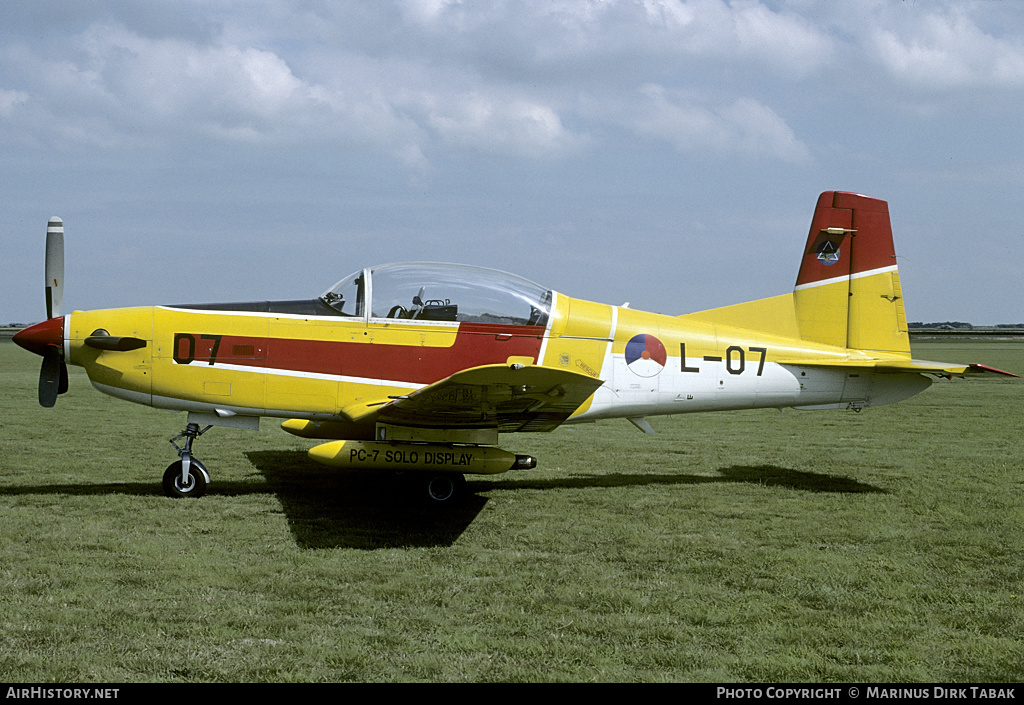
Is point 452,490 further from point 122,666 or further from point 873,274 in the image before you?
point 873,274

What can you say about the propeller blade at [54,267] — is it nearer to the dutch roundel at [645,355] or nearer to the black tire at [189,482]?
the black tire at [189,482]

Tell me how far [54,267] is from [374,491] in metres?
3.69

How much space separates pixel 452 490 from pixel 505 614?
2967 millimetres

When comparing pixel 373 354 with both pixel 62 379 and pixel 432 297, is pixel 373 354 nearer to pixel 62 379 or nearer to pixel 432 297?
pixel 432 297

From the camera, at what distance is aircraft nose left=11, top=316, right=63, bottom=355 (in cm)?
707

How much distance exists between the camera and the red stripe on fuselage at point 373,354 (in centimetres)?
723

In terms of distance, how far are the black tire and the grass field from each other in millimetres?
123

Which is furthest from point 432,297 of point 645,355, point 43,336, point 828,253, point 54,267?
point 828,253

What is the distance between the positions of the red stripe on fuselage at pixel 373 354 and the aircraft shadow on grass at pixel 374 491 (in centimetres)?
121

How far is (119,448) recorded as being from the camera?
10297 millimetres

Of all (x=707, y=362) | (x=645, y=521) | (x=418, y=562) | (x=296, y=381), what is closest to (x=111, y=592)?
(x=418, y=562)

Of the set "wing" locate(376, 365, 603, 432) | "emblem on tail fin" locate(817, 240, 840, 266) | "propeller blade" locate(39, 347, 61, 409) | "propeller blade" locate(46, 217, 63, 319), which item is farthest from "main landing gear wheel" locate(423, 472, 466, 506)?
"emblem on tail fin" locate(817, 240, 840, 266)

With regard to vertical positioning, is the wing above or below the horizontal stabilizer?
below

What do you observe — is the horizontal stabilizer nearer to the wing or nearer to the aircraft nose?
the wing
